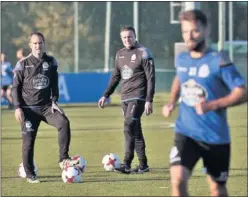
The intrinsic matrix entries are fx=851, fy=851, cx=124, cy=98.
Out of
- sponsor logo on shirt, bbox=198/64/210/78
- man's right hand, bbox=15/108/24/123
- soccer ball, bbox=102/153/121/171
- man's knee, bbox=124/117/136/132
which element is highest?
sponsor logo on shirt, bbox=198/64/210/78

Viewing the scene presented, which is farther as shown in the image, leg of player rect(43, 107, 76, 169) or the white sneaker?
leg of player rect(43, 107, 76, 169)

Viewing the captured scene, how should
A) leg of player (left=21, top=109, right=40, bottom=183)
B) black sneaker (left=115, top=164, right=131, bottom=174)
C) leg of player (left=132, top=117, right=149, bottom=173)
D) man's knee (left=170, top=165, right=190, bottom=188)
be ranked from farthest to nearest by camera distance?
leg of player (left=132, top=117, right=149, bottom=173) → black sneaker (left=115, top=164, right=131, bottom=174) → leg of player (left=21, top=109, right=40, bottom=183) → man's knee (left=170, top=165, right=190, bottom=188)

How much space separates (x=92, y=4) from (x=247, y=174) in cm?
2659

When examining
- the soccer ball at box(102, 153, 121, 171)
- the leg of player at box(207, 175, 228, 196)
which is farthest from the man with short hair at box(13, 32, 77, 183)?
the leg of player at box(207, 175, 228, 196)

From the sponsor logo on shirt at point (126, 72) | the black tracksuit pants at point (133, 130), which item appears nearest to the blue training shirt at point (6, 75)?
the sponsor logo on shirt at point (126, 72)

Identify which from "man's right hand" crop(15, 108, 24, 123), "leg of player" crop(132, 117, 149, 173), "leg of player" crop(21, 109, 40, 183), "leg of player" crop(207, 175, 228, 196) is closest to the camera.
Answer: "leg of player" crop(207, 175, 228, 196)

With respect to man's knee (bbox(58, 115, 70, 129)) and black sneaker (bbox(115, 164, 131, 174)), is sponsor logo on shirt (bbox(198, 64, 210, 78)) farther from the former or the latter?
black sneaker (bbox(115, 164, 131, 174))

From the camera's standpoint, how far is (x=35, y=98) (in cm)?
1127

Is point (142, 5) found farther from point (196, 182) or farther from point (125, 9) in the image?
point (196, 182)

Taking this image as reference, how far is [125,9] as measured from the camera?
37.1 m

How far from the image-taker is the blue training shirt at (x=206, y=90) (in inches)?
292

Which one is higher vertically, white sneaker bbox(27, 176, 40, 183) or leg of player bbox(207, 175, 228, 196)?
leg of player bbox(207, 175, 228, 196)

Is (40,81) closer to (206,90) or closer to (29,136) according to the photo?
(29,136)

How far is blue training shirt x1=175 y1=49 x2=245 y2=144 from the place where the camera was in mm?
7414
